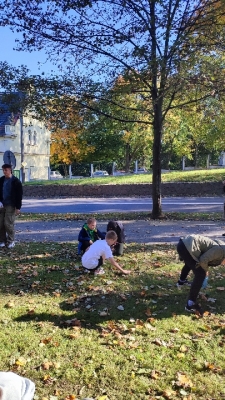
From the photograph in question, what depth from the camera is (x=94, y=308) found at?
17.3 feet

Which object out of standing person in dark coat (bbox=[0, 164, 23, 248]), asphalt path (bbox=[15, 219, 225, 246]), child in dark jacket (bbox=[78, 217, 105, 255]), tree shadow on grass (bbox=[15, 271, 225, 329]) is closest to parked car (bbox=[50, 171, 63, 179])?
asphalt path (bbox=[15, 219, 225, 246])

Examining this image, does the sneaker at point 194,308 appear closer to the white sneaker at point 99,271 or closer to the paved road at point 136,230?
the white sneaker at point 99,271

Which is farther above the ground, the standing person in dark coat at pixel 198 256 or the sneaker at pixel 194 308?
the standing person in dark coat at pixel 198 256

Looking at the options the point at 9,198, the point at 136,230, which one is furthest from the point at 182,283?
the point at 136,230

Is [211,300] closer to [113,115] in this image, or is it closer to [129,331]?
[129,331]

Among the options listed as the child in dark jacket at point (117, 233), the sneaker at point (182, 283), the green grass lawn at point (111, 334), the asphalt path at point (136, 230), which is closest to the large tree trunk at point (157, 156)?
the asphalt path at point (136, 230)

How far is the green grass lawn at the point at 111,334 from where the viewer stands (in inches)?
135

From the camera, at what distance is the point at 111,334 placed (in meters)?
4.44

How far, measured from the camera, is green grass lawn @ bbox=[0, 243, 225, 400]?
3.43m

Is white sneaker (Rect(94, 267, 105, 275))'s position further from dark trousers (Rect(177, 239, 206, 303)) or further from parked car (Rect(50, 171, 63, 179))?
parked car (Rect(50, 171, 63, 179))

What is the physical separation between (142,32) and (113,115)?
330cm

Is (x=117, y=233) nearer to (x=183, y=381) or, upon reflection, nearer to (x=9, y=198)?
(x=9, y=198)

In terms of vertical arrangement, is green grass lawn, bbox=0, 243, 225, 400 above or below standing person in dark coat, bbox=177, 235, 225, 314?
below

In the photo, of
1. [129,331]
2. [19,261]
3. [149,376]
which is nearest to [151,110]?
[19,261]
